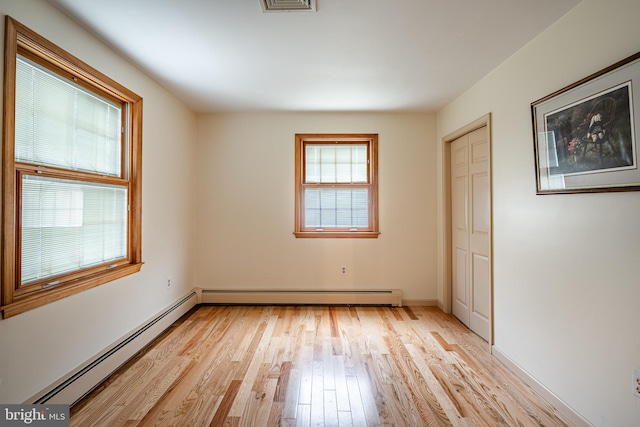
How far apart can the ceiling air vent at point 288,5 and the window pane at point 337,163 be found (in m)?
2.30

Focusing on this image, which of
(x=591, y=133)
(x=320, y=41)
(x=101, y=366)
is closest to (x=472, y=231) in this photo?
(x=591, y=133)

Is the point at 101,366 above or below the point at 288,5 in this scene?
below

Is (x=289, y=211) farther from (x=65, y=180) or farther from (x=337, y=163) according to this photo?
(x=65, y=180)

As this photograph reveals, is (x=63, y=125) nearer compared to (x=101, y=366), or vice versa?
(x=63, y=125)

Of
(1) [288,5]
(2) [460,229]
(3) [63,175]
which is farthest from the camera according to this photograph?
(2) [460,229]

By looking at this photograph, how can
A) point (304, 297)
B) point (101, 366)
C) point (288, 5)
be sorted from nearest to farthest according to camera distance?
point (288, 5)
point (101, 366)
point (304, 297)

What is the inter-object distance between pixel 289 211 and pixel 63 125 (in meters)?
2.51

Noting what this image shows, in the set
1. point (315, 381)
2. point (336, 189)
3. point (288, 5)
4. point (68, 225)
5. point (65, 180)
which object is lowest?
point (315, 381)

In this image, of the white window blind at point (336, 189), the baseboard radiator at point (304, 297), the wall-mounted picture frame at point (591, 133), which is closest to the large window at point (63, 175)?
the baseboard radiator at point (304, 297)

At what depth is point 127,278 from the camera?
2639 mm

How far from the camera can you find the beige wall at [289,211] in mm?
4082

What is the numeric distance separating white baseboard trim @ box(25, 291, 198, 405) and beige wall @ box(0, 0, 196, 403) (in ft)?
0.15

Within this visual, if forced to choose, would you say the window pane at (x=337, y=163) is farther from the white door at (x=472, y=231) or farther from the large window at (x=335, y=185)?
the white door at (x=472, y=231)

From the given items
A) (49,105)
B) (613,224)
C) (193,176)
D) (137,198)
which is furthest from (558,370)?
(193,176)
